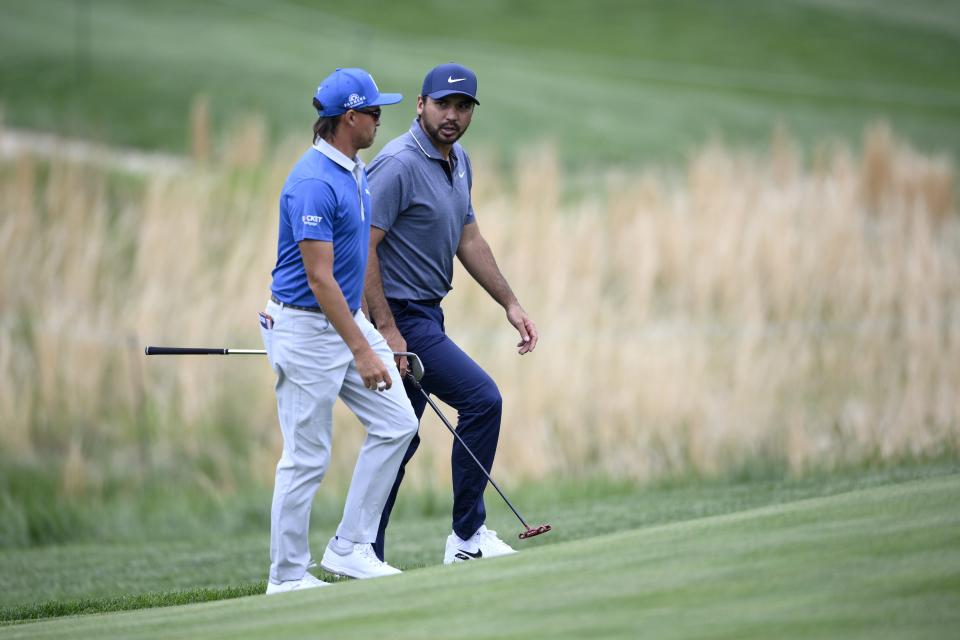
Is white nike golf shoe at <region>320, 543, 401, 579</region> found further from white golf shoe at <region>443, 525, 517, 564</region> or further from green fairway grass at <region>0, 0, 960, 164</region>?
green fairway grass at <region>0, 0, 960, 164</region>

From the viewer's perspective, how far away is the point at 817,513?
186 inches

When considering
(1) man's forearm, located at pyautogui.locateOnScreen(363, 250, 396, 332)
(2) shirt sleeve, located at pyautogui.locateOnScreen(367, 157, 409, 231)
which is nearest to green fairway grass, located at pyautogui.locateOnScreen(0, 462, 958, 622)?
(1) man's forearm, located at pyautogui.locateOnScreen(363, 250, 396, 332)

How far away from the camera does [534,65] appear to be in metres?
31.9

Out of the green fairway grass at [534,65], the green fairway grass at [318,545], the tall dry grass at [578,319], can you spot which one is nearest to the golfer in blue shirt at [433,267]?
the green fairway grass at [318,545]

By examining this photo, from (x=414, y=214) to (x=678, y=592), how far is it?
226cm

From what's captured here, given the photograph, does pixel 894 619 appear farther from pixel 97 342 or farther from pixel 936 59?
pixel 936 59

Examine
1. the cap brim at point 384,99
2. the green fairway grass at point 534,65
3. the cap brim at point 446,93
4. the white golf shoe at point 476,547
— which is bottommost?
the white golf shoe at point 476,547

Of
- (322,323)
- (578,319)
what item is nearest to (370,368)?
(322,323)

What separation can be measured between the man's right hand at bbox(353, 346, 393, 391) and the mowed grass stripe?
28.6 inches

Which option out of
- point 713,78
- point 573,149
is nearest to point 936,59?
point 713,78

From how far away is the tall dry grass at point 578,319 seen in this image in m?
9.81

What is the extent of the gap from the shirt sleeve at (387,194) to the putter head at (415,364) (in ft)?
1.64

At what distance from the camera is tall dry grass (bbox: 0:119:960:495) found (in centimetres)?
981

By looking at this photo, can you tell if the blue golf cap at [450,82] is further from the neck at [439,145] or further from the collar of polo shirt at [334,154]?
the collar of polo shirt at [334,154]
